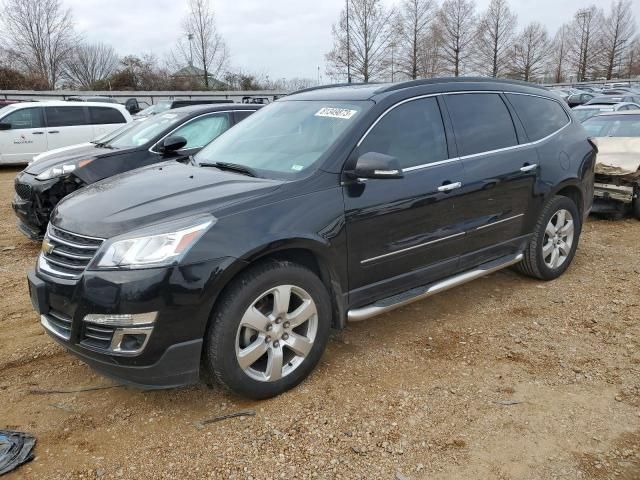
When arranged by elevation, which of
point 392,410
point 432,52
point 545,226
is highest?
point 432,52

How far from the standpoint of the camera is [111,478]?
2.45 m

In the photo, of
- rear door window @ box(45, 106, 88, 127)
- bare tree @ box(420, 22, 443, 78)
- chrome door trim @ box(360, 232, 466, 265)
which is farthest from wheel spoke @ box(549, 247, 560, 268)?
bare tree @ box(420, 22, 443, 78)

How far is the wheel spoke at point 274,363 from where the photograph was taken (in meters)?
2.95

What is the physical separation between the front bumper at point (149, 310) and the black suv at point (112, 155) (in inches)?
113

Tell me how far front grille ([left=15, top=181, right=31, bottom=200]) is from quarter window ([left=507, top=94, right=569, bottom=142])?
5200 millimetres

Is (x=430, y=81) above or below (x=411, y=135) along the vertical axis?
above

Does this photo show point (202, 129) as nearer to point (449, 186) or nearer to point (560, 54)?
point (449, 186)

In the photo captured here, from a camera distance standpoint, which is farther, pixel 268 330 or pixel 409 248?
pixel 409 248

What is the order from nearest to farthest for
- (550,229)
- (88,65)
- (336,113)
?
1. (336,113)
2. (550,229)
3. (88,65)

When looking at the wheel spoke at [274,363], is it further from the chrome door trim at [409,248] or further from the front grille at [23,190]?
the front grille at [23,190]

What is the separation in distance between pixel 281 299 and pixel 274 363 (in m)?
0.38

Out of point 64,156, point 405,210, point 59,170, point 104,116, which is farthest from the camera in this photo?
point 104,116

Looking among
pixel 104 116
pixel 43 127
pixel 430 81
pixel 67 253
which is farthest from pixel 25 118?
pixel 430 81

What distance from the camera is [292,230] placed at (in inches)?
115
